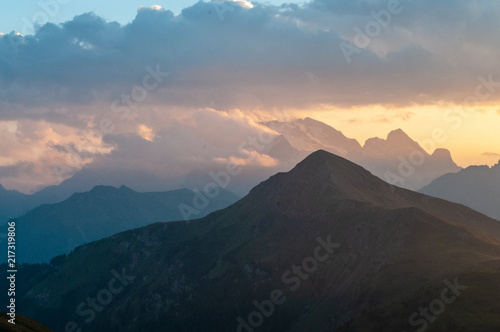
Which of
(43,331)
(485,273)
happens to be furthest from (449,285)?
(43,331)

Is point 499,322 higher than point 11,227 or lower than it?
lower

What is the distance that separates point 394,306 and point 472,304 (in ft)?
115

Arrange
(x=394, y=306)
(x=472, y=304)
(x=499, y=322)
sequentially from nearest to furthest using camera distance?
(x=499, y=322) < (x=472, y=304) < (x=394, y=306)

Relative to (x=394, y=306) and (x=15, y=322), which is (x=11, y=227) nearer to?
(x=15, y=322)

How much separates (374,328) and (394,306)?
1209 centimetres

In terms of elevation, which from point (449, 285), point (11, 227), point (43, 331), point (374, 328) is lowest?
point (374, 328)

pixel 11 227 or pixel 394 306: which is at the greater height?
pixel 11 227

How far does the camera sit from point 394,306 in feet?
651

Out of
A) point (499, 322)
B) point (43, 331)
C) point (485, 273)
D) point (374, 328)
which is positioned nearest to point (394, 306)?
point (374, 328)

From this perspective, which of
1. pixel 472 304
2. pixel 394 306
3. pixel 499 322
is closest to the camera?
pixel 499 322

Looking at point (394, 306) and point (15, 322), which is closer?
point (15, 322)

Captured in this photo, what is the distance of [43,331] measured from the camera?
159m

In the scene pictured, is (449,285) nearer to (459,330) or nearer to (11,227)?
(459,330)

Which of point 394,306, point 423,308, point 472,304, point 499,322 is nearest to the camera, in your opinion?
point 499,322
